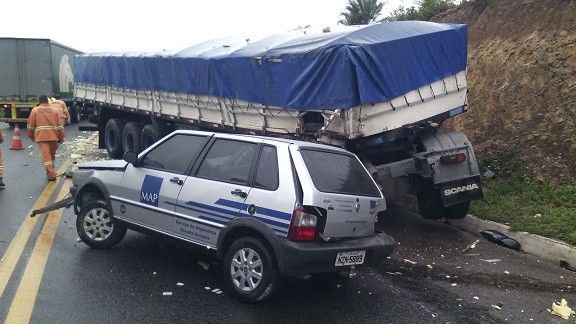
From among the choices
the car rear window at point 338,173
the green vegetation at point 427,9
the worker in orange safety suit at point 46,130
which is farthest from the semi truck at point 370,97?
the green vegetation at point 427,9

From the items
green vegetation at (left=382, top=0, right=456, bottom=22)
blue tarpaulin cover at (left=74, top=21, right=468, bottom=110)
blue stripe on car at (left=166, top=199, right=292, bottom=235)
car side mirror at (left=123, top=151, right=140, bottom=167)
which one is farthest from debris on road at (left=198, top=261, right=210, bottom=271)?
green vegetation at (left=382, top=0, right=456, bottom=22)

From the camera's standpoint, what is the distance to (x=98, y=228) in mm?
6844

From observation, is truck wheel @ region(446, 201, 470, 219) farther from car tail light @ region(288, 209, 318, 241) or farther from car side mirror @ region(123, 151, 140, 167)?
car side mirror @ region(123, 151, 140, 167)

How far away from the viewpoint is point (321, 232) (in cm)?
530

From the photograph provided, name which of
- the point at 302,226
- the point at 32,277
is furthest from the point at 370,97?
the point at 32,277

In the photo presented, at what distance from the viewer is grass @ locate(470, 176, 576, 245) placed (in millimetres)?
7918

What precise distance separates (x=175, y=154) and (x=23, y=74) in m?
18.6

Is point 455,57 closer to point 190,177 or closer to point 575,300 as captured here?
point 575,300

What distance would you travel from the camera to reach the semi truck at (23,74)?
22344 millimetres

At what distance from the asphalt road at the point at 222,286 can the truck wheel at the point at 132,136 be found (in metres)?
6.32

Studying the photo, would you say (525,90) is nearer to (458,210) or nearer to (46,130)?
(458,210)

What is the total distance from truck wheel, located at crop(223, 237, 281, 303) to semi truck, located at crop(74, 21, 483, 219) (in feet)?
8.53

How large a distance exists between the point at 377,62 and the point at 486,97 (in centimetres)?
539

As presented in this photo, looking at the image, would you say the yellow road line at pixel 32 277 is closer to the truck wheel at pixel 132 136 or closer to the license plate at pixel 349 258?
the license plate at pixel 349 258
